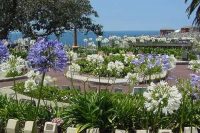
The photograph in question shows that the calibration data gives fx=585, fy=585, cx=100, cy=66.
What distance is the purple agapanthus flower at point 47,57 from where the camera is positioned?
741 cm

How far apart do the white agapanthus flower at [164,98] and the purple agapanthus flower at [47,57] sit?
3.87 ft

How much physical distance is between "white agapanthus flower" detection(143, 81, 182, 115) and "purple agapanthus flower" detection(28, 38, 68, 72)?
3.87ft

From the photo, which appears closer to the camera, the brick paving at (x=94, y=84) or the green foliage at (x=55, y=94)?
the green foliage at (x=55, y=94)

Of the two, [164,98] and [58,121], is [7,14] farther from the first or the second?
[164,98]

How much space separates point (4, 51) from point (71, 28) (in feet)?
125

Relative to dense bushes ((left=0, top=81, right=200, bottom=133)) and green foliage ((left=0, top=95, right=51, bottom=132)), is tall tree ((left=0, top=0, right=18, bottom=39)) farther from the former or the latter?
dense bushes ((left=0, top=81, right=200, bottom=133))

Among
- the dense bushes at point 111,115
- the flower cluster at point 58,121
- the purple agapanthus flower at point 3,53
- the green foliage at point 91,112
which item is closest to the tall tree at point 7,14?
the dense bushes at point 111,115

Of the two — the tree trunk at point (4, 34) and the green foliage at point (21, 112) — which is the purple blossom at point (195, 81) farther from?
the tree trunk at point (4, 34)

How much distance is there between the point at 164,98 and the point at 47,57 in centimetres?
156

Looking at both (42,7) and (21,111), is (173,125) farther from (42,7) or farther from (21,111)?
(42,7)

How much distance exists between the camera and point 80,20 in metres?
47.0

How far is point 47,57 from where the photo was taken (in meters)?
7.41

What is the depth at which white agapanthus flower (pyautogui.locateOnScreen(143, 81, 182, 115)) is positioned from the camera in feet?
23.8

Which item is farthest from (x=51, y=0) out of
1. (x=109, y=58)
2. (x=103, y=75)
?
(x=103, y=75)
